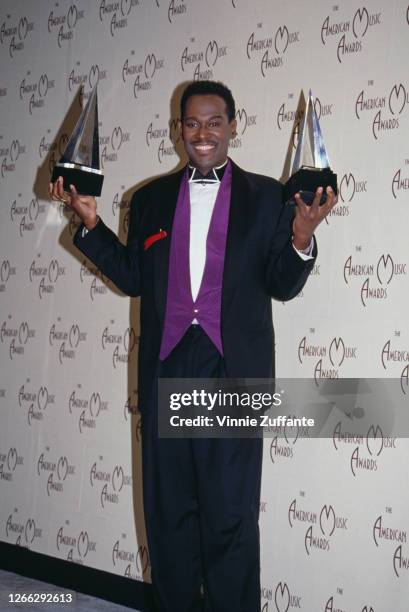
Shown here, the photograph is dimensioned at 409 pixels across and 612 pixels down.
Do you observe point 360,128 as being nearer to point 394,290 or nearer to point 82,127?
point 394,290

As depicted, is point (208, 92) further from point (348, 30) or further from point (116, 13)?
point (116, 13)

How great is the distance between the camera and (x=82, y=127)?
1.98m

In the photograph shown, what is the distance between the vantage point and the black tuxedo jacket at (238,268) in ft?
6.35

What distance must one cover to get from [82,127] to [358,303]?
100 centimetres

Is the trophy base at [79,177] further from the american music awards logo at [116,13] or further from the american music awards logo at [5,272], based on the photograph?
the american music awards logo at [5,272]

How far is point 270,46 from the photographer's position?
2.56 meters

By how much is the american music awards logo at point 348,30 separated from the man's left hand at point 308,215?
0.85 m

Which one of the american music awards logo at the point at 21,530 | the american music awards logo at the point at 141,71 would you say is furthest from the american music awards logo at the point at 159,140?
the american music awards logo at the point at 21,530

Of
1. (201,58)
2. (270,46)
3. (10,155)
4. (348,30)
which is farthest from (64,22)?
(348,30)

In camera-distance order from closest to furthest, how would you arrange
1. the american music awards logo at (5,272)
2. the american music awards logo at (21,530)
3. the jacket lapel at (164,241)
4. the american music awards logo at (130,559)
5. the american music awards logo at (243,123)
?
the jacket lapel at (164,241) < the american music awards logo at (243,123) < the american music awards logo at (130,559) < the american music awards logo at (21,530) < the american music awards logo at (5,272)

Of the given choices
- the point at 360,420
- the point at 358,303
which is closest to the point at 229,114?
the point at 358,303

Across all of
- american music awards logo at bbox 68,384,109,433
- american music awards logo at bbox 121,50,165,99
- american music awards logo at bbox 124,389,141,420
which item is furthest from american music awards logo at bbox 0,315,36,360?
american music awards logo at bbox 121,50,165,99

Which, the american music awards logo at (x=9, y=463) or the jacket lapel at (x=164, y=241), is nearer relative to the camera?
the jacket lapel at (x=164, y=241)

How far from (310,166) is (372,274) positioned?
665 mm
